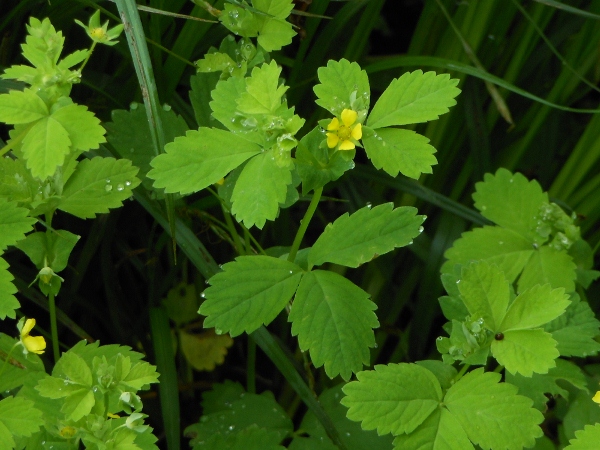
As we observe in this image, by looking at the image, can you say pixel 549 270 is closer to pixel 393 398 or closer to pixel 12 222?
A: pixel 393 398

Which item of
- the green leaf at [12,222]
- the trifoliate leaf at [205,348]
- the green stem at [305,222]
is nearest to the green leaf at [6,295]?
the green leaf at [12,222]

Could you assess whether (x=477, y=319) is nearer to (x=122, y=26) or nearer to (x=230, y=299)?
(x=230, y=299)

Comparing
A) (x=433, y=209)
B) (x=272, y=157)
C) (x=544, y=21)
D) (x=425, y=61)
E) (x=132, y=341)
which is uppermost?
(x=544, y=21)

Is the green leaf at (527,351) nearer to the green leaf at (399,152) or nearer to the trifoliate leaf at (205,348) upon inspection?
the green leaf at (399,152)

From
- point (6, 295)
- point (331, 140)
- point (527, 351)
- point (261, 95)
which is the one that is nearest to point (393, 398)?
point (527, 351)

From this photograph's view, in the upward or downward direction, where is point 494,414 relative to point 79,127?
downward

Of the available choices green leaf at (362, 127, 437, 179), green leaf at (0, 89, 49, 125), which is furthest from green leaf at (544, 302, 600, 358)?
green leaf at (0, 89, 49, 125)

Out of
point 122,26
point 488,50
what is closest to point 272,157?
point 122,26
